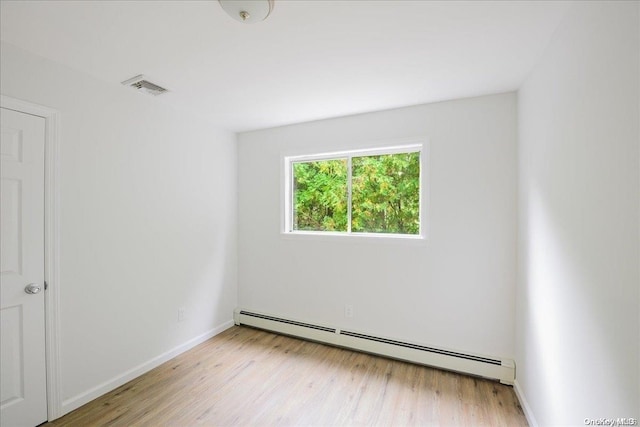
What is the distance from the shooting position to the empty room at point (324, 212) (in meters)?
1.27

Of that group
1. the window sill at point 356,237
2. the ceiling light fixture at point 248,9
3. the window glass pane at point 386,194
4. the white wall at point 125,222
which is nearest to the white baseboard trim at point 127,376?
the white wall at point 125,222

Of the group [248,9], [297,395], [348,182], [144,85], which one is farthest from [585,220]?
[144,85]

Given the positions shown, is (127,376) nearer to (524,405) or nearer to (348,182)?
(348,182)

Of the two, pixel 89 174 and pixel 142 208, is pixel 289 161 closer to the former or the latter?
pixel 142 208

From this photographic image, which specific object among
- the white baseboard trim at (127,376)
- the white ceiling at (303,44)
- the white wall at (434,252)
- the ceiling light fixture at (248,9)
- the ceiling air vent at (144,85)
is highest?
the ceiling air vent at (144,85)

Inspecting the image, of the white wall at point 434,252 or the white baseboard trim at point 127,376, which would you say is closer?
the white baseboard trim at point 127,376

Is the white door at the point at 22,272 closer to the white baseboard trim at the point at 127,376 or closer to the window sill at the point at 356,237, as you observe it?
the white baseboard trim at the point at 127,376

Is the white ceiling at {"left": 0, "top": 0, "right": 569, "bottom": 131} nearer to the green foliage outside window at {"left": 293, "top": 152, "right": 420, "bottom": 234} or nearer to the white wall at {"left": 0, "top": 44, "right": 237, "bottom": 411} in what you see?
the white wall at {"left": 0, "top": 44, "right": 237, "bottom": 411}

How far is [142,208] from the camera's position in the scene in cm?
247

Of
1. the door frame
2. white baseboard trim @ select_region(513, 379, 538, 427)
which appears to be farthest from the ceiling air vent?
white baseboard trim @ select_region(513, 379, 538, 427)

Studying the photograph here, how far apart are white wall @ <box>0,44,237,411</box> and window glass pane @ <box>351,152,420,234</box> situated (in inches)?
65.4

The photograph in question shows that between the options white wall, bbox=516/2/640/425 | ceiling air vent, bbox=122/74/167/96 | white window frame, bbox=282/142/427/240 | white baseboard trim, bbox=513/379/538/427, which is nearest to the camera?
white wall, bbox=516/2/640/425

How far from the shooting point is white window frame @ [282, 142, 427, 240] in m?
2.62

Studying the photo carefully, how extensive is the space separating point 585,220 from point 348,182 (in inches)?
81.0
